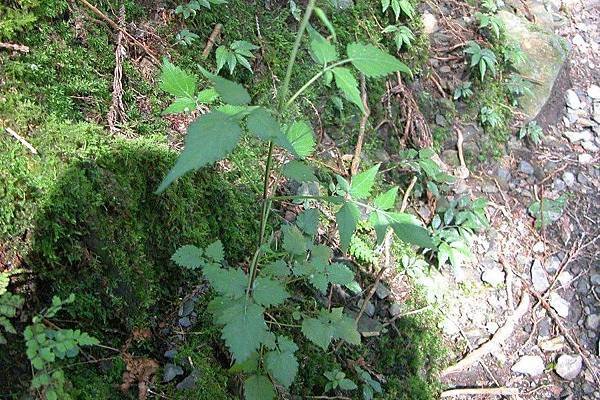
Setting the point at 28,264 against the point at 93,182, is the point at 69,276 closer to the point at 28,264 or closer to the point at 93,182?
the point at 28,264

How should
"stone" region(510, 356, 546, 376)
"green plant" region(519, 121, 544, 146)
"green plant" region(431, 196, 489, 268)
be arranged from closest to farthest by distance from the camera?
"stone" region(510, 356, 546, 376) → "green plant" region(431, 196, 489, 268) → "green plant" region(519, 121, 544, 146)

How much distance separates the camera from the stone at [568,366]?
3445 millimetres

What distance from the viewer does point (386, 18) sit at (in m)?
4.32

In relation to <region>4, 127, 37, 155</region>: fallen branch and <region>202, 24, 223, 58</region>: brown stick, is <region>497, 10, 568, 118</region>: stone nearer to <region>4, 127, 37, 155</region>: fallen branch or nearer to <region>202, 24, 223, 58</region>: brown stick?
<region>202, 24, 223, 58</region>: brown stick

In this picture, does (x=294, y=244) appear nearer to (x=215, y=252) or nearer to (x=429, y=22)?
(x=215, y=252)

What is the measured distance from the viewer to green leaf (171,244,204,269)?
6.94 ft

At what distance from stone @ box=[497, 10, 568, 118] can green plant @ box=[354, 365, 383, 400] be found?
3.17 m

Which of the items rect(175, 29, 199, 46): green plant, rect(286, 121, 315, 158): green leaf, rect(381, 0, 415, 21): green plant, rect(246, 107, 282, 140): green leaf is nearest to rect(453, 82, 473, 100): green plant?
rect(381, 0, 415, 21): green plant

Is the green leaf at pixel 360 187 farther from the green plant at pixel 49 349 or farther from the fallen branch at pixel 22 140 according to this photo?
the fallen branch at pixel 22 140

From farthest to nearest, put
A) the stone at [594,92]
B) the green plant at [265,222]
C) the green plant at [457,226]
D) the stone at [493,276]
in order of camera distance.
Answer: the stone at [594,92], the stone at [493,276], the green plant at [457,226], the green plant at [265,222]

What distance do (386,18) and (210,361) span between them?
123 inches

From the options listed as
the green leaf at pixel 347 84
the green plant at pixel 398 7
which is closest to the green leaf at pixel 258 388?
the green leaf at pixel 347 84

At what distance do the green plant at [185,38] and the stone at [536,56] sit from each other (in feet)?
10.4

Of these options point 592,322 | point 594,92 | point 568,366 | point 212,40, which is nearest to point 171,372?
point 212,40
